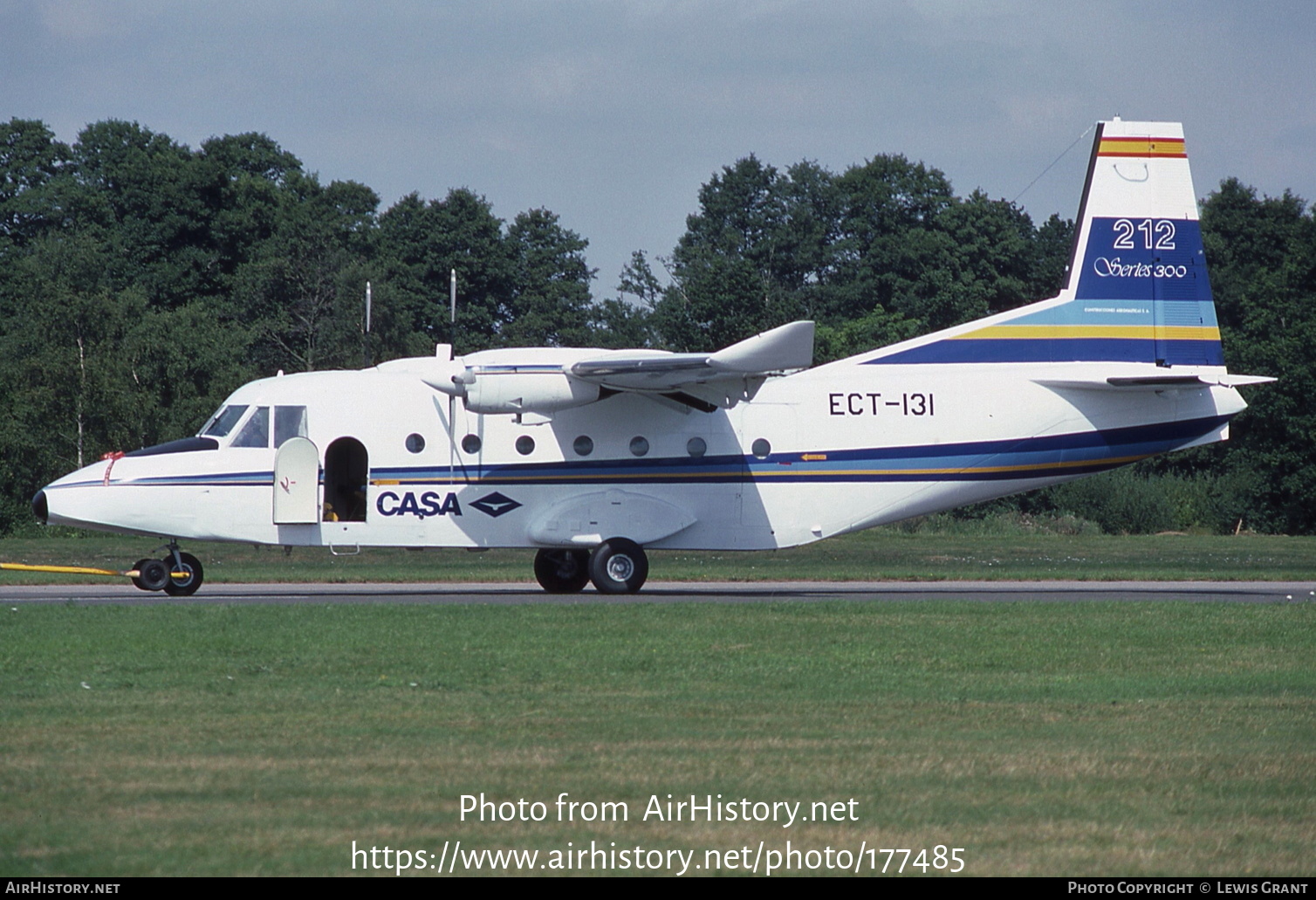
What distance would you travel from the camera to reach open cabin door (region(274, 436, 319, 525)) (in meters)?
20.3

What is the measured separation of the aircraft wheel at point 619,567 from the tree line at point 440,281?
2236 cm

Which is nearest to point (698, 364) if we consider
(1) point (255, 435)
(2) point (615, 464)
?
(2) point (615, 464)

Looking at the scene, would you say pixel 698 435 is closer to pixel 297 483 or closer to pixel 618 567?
pixel 618 567

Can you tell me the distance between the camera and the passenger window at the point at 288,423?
20.4 m

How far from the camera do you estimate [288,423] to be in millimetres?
20469

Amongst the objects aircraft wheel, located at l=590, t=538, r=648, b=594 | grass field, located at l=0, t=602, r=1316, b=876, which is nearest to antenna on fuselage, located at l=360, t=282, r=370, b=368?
aircraft wheel, located at l=590, t=538, r=648, b=594

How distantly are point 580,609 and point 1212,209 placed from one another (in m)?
72.1

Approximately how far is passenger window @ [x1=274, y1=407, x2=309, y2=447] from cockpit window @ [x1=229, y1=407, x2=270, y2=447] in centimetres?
13

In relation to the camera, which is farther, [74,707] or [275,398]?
[275,398]

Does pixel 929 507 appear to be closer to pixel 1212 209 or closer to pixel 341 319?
pixel 341 319

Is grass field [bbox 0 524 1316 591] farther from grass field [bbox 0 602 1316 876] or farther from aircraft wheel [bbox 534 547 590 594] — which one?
grass field [bbox 0 602 1316 876]

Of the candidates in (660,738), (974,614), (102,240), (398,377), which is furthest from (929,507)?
(102,240)

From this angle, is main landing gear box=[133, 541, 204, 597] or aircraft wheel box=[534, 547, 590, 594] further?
aircraft wheel box=[534, 547, 590, 594]

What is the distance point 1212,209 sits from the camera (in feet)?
263
